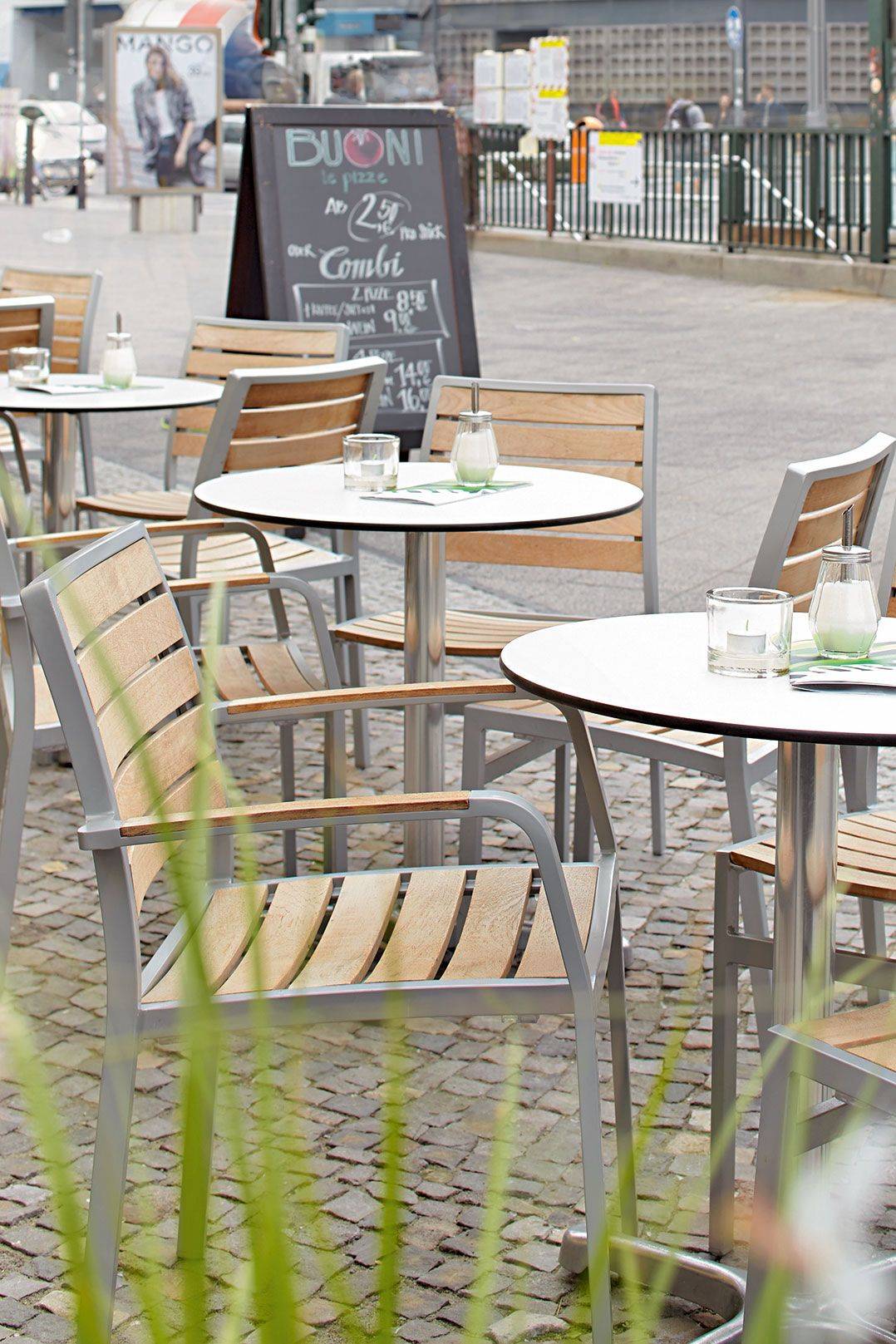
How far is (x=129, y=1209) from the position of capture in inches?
105

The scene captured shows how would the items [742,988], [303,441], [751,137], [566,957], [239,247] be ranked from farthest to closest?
1. [751,137]
2. [239,247]
3. [303,441]
4. [742,988]
5. [566,957]

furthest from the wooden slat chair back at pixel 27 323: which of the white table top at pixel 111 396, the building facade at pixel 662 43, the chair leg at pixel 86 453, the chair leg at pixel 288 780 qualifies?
the building facade at pixel 662 43

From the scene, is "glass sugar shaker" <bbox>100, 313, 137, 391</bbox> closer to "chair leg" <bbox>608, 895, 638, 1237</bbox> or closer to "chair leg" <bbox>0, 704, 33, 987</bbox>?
"chair leg" <bbox>0, 704, 33, 987</bbox>

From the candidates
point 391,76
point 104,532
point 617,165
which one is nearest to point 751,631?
point 104,532

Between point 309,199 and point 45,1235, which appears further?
point 309,199

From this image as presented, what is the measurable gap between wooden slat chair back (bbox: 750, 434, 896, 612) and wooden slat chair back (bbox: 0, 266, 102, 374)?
3.93 m

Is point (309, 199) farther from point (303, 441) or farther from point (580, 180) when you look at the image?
point (580, 180)

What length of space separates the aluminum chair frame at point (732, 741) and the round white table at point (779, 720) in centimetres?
55

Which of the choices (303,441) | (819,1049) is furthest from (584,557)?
(819,1049)

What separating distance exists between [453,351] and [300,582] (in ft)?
13.5

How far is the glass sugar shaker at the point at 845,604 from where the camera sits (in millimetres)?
2350

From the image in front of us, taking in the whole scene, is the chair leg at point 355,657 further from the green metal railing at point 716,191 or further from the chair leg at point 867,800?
the green metal railing at point 716,191

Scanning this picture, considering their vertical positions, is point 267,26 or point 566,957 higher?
point 267,26

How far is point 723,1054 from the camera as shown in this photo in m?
2.52
